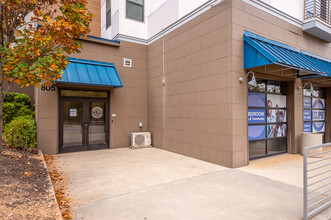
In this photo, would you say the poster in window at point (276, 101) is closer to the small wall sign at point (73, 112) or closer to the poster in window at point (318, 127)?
the poster in window at point (318, 127)

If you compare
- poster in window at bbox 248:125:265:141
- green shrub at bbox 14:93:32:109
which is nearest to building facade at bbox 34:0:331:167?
poster in window at bbox 248:125:265:141

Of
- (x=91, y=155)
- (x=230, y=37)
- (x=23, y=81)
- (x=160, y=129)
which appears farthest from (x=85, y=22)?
(x=160, y=129)

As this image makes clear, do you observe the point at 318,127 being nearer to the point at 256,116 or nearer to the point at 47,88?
the point at 256,116

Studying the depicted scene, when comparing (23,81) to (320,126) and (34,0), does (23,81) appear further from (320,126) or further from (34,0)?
(320,126)

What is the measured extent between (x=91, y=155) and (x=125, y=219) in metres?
5.45

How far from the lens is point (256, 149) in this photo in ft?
23.8

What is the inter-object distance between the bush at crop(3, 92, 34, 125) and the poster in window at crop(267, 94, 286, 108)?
9555 millimetres

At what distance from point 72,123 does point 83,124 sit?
1.47ft

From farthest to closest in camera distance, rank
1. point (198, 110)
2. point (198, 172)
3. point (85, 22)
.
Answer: point (198, 110), point (198, 172), point (85, 22)

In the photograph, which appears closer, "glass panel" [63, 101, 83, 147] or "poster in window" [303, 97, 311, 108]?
"glass panel" [63, 101, 83, 147]

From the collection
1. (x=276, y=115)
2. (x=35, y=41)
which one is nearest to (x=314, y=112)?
(x=276, y=115)

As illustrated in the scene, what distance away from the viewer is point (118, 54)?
32.1 feet

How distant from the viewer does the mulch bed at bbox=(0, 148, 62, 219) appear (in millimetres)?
2805

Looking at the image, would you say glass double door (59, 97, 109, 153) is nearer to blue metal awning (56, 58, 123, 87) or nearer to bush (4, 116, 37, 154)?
blue metal awning (56, 58, 123, 87)
